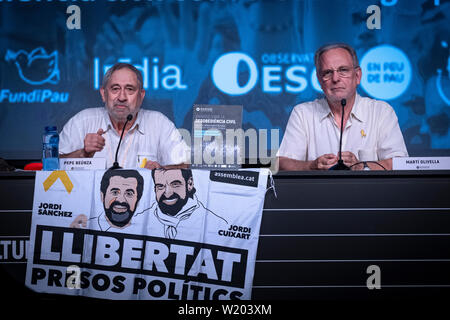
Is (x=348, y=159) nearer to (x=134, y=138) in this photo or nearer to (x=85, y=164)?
(x=85, y=164)

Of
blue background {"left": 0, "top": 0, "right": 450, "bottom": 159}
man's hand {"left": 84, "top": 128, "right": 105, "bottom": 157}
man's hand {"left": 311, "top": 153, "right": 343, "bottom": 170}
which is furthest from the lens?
blue background {"left": 0, "top": 0, "right": 450, "bottom": 159}

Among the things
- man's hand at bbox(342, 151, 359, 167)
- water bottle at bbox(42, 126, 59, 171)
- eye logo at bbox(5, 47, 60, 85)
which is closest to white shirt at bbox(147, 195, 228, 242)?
water bottle at bbox(42, 126, 59, 171)

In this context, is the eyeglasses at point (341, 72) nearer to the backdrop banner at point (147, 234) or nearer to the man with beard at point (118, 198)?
the backdrop banner at point (147, 234)

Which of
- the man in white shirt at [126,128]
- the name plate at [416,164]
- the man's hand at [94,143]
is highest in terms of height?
the man in white shirt at [126,128]

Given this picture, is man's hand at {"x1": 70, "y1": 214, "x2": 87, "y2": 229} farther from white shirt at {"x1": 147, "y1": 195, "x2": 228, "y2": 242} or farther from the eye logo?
the eye logo

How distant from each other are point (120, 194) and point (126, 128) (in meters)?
1.09

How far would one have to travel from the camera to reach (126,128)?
2.95 m

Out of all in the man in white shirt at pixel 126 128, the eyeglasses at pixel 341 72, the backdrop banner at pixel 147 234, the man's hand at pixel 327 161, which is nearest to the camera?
the backdrop banner at pixel 147 234

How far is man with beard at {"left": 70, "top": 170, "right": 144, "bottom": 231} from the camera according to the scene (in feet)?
6.23

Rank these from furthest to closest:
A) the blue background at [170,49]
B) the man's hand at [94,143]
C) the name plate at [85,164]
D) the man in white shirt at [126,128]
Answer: the blue background at [170,49]
the man in white shirt at [126,128]
the man's hand at [94,143]
the name plate at [85,164]

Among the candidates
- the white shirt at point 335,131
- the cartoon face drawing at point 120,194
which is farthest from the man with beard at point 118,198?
the white shirt at point 335,131

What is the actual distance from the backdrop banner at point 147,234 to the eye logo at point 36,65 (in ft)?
5.69

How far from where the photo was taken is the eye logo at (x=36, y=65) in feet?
11.3

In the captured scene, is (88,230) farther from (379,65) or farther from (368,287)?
(379,65)
